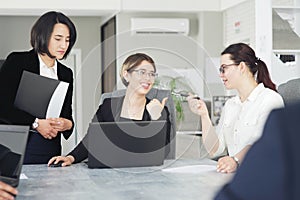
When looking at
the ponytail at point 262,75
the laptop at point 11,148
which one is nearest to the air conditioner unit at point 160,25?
the ponytail at point 262,75

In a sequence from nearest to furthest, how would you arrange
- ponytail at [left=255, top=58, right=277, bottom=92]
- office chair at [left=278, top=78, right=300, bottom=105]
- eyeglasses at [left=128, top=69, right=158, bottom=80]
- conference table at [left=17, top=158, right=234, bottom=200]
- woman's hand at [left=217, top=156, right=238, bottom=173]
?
conference table at [left=17, top=158, right=234, bottom=200] → woman's hand at [left=217, top=156, right=238, bottom=173] → eyeglasses at [left=128, top=69, right=158, bottom=80] → ponytail at [left=255, top=58, right=277, bottom=92] → office chair at [left=278, top=78, right=300, bottom=105]

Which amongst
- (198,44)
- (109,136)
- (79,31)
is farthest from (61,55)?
(79,31)

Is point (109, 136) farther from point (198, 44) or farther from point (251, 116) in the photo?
point (198, 44)

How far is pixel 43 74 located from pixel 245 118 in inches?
41.8

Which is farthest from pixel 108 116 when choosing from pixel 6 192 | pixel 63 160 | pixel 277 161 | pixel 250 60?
pixel 277 161

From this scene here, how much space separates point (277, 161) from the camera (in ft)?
1.56

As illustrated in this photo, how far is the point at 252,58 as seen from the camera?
2.78 m

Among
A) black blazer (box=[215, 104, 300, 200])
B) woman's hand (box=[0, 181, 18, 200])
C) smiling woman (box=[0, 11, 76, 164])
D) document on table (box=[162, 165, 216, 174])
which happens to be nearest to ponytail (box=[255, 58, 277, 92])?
document on table (box=[162, 165, 216, 174])

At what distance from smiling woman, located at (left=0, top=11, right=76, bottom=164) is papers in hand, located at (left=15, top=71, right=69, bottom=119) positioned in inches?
Answer: 1.0

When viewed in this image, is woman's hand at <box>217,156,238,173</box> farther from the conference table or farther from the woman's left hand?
the woman's left hand

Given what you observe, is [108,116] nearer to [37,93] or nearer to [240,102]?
[37,93]

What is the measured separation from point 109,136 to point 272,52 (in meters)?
2.49

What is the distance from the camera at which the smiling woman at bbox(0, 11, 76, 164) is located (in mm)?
2555

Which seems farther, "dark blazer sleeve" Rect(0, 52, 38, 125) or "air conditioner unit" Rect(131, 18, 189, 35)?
"air conditioner unit" Rect(131, 18, 189, 35)
